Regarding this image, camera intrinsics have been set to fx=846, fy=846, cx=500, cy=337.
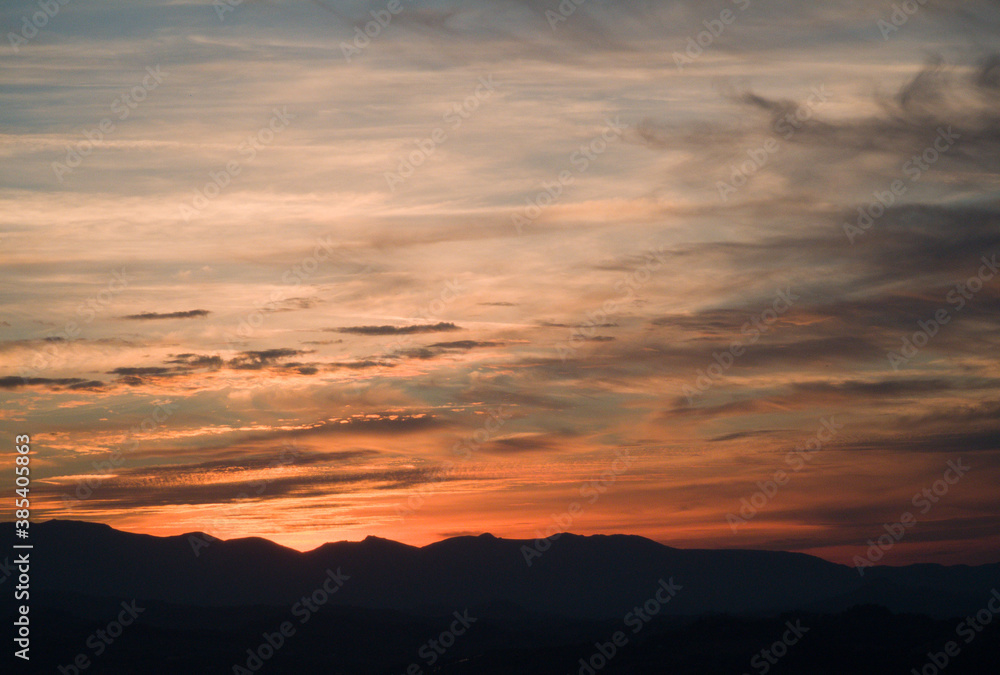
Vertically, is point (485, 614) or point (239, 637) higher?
point (239, 637)

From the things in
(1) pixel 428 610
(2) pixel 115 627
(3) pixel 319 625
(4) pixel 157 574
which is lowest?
(1) pixel 428 610

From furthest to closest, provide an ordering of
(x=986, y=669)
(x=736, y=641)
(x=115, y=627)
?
(x=115, y=627) < (x=736, y=641) < (x=986, y=669)

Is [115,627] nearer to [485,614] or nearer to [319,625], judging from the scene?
[319,625]

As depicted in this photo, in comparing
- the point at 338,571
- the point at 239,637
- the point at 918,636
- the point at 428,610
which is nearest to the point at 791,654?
the point at 918,636

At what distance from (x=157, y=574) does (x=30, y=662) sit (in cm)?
9724

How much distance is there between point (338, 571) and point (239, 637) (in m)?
96.7

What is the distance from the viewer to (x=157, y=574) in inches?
7146

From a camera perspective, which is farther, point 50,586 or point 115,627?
point 50,586

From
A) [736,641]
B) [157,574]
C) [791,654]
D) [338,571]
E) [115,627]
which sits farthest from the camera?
[338,571]

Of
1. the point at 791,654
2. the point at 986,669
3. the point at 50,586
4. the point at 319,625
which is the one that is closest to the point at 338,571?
the point at 50,586

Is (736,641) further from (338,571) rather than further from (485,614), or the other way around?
(338,571)

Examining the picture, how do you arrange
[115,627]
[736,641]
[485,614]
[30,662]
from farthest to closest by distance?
[485,614]
[115,627]
[30,662]
[736,641]

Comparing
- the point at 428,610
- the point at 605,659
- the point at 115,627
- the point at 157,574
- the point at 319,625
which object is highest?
the point at 605,659

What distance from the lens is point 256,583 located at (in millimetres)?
→ 181625
